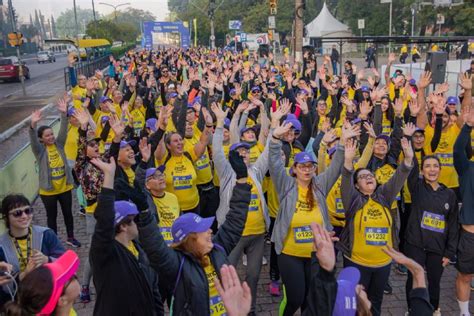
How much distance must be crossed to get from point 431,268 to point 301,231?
1487 millimetres

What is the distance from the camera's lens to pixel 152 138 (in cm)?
584

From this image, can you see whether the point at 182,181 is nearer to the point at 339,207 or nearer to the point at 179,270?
the point at 339,207

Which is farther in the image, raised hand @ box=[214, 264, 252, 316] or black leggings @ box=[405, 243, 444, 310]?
black leggings @ box=[405, 243, 444, 310]

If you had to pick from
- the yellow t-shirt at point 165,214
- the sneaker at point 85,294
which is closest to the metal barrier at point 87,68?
the sneaker at point 85,294

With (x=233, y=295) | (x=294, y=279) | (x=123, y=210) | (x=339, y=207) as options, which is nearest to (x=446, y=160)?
(x=339, y=207)

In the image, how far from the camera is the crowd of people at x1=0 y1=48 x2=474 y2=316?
2.93m

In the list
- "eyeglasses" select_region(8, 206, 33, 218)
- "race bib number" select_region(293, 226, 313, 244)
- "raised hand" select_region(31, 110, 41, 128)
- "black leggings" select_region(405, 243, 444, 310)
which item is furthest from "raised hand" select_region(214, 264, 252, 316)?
"raised hand" select_region(31, 110, 41, 128)

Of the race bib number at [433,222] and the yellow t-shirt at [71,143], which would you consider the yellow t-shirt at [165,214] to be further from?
the yellow t-shirt at [71,143]

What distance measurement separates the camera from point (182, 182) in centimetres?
576

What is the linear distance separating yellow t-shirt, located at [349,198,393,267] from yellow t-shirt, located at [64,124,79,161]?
483 centimetres

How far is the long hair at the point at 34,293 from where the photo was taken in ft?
7.60

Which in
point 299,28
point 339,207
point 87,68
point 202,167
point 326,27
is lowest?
point 339,207

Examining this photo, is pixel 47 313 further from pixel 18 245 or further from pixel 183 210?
pixel 183 210

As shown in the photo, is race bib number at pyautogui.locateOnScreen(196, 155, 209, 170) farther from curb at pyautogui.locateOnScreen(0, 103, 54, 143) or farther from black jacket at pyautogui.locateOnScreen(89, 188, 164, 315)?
curb at pyautogui.locateOnScreen(0, 103, 54, 143)
